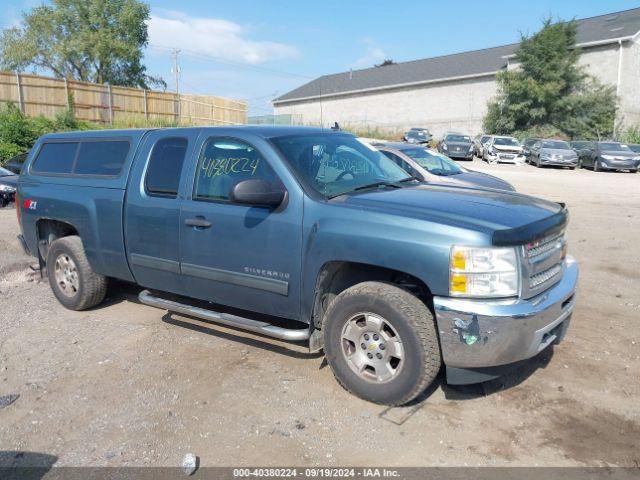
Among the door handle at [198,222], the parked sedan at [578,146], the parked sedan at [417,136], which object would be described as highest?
the parked sedan at [417,136]

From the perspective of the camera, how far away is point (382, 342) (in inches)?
149

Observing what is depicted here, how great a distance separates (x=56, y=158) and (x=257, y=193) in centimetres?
312

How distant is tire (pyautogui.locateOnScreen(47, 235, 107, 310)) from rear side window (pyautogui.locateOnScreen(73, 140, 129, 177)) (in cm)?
75

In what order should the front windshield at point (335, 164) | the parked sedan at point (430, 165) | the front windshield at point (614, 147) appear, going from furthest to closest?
the front windshield at point (614, 147) < the parked sedan at point (430, 165) < the front windshield at point (335, 164)

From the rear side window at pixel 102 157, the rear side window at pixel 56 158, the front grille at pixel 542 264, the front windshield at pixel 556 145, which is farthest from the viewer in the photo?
the front windshield at pixel 556 145

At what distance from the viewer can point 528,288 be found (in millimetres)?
3551

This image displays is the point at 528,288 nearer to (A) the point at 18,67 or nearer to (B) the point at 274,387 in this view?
(B) the point at 274,387


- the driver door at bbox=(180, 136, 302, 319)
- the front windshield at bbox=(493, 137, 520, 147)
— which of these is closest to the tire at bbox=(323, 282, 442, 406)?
→ the driver door at bbox=(180, 136, 302, 319)

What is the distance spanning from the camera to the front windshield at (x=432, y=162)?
10.9 metres

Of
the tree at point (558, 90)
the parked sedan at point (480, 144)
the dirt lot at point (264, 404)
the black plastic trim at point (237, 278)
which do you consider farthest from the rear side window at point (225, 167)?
the tree at point (558, 90)

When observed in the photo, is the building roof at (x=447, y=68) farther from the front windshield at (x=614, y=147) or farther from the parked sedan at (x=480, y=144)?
the front windshield at (x=614, y=147)

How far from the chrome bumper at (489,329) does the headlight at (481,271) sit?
0.22ft

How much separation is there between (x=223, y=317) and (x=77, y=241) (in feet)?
7.13

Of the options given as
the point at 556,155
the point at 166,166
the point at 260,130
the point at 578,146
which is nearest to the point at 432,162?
the point at 260,130
